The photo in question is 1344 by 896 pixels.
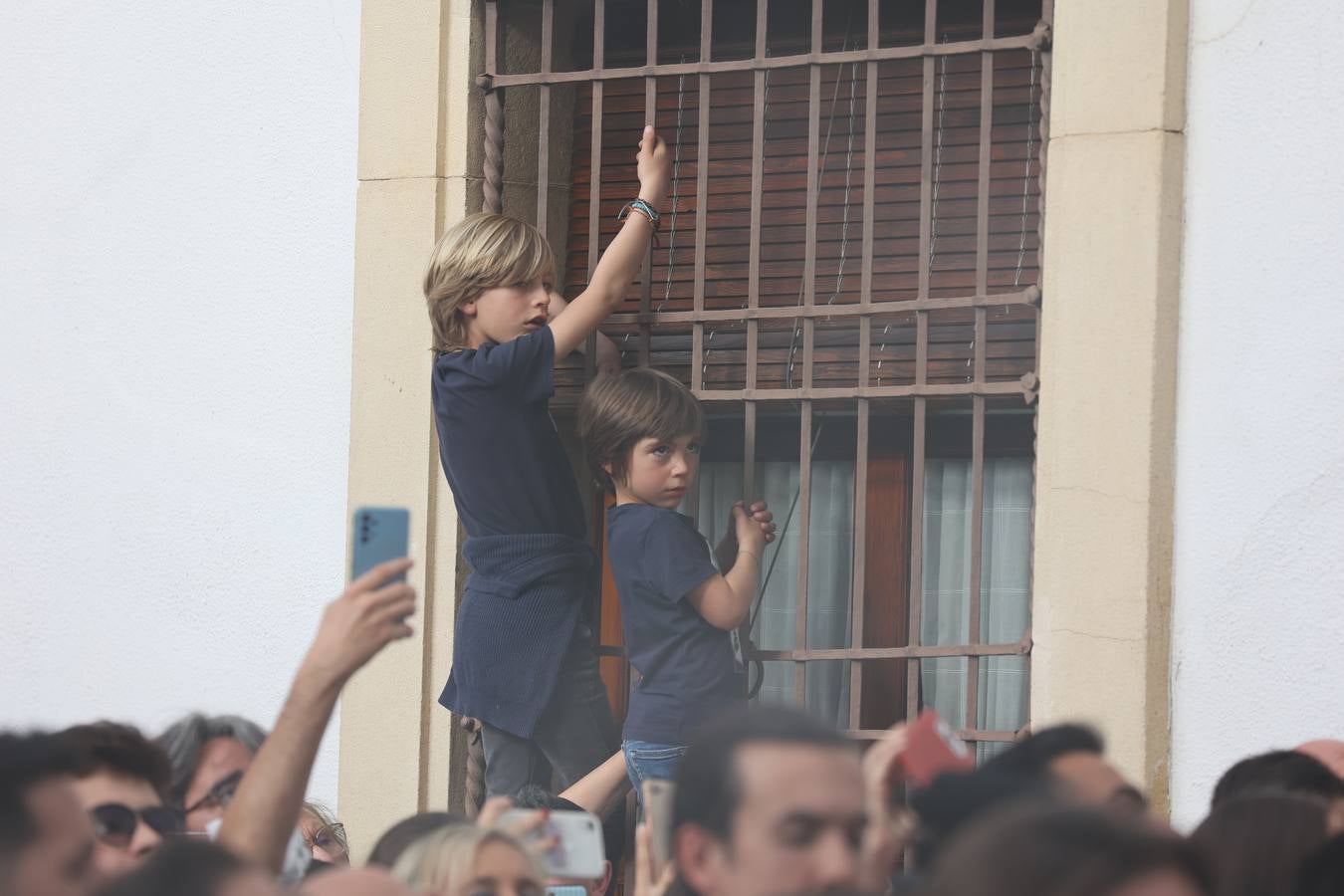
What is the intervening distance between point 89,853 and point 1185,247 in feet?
9.52

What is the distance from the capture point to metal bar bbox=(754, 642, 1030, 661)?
4.58 m

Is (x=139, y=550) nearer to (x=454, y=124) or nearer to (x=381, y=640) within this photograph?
(x=454, y=124)

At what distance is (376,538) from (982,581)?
7.86 ft

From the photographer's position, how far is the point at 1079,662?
435 cm

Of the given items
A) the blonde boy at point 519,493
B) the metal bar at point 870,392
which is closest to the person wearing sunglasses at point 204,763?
the blonde boy at point 519,493

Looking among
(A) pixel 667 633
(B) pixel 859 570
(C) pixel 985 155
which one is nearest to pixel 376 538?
(A) pixel 667 633

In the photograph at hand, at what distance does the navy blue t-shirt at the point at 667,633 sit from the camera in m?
4.45

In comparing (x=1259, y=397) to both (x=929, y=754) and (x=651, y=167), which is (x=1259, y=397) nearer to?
(x=651, y=167)

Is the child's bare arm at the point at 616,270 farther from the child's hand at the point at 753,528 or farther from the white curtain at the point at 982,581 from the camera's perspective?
the white curtain at the point at 982,581

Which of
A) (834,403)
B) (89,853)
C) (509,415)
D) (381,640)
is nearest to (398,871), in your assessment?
(381,640)

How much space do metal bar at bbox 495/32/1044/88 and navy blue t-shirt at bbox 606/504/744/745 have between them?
1170 mm

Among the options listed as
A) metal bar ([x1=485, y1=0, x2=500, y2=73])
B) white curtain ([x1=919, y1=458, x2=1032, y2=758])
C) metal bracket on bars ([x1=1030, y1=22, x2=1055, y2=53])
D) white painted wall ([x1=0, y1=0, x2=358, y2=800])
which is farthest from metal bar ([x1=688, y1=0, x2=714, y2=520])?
white painted wall ([x1=0, y1=0, x2=358, y2=800])

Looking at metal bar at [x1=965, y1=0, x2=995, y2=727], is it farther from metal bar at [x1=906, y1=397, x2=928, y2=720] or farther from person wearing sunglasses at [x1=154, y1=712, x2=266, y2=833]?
person wearing sunglasses at [x1=154, y1=712, x2=266, y2=833]

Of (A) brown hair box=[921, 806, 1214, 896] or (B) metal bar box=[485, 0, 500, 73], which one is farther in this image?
(B) metal bar box=[485, 0, 500, 73]
